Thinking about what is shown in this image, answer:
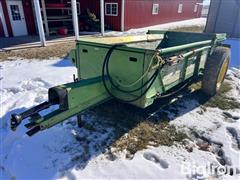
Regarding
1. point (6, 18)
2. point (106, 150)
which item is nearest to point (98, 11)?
point (6, 18)

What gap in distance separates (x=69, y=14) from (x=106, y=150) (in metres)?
13.8

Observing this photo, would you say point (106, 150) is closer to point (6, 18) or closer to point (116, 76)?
point (116, 76)

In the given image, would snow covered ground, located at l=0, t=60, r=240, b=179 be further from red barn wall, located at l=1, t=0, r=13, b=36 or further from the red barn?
the red barn

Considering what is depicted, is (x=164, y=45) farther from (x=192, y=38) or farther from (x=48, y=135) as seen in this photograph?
(x=48, y=135)

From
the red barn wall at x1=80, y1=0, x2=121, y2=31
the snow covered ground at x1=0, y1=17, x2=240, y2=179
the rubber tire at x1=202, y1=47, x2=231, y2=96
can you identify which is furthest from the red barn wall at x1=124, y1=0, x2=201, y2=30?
the snow covered ground at x1=0, y1=17, x2=240, y2=179

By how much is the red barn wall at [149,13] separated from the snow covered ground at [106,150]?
1260cm

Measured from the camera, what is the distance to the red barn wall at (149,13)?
49.9ft

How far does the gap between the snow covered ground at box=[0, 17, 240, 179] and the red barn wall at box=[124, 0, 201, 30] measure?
12595 millimetres

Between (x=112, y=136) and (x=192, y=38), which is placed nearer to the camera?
(x=112, y=136)

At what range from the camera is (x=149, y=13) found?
58.0ft

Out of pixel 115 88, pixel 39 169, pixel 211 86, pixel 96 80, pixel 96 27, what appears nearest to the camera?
pixel 39 169

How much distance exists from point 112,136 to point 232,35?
12410 millimetres

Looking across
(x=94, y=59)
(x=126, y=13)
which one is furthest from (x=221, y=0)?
(x=94, y=59)

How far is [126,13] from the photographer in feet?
48.5
